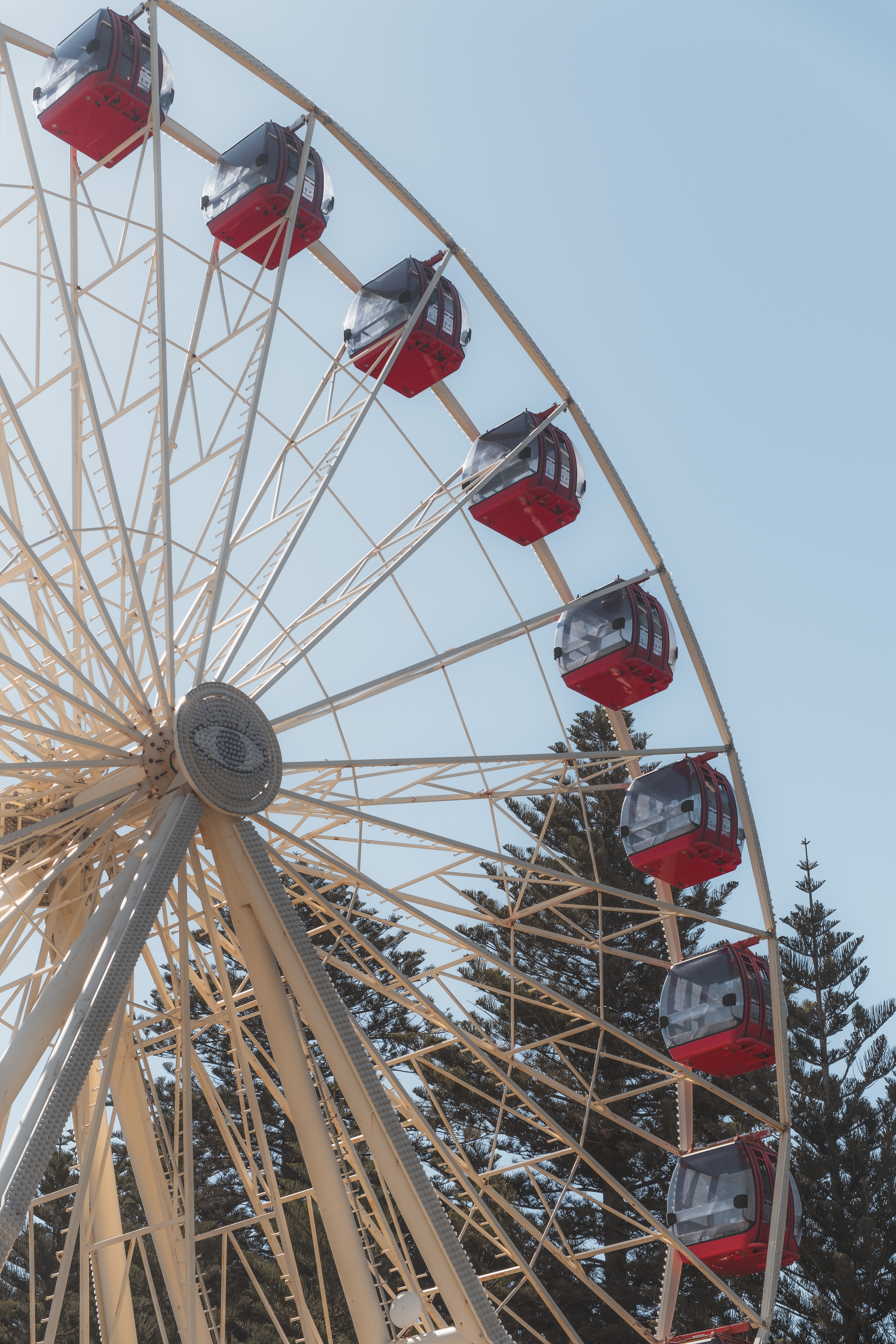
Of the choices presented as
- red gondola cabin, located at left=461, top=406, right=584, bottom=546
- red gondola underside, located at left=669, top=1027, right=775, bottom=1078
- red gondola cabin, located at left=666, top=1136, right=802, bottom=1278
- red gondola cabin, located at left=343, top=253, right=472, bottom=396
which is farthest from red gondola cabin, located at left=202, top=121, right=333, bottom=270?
red gondola cabin, located at left=666, top=1136, right=802, bottom=1278

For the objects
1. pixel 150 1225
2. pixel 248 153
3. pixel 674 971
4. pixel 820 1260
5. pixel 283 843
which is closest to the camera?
pixel 150 1225

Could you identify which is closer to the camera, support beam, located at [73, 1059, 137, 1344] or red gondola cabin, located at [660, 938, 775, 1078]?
support beam, located at [73, 1059, 137, 1344]

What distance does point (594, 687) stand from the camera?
47.3 ft

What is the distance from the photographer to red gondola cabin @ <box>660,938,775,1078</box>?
532 inches

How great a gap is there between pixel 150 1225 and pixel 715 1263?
5270 mm

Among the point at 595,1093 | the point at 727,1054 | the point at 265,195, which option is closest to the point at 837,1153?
the point at 595,1093

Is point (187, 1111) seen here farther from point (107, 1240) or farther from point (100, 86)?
point (100, 86)

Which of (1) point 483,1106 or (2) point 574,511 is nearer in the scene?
(2) point 574,511

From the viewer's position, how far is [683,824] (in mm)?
13891

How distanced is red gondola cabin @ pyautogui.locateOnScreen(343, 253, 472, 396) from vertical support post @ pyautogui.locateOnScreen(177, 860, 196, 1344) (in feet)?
18.0

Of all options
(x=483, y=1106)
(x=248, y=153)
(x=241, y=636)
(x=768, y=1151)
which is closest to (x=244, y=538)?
(x=241, y=636)

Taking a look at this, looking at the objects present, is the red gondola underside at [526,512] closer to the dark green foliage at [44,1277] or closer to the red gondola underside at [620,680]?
the red gondola underside at [620,680]

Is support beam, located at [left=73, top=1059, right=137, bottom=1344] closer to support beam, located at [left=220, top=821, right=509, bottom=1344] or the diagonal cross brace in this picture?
support beam, located at [left=220, top=821, right=509, bottom=1344]

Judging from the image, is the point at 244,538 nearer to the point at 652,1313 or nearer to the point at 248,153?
the point at 248,153
